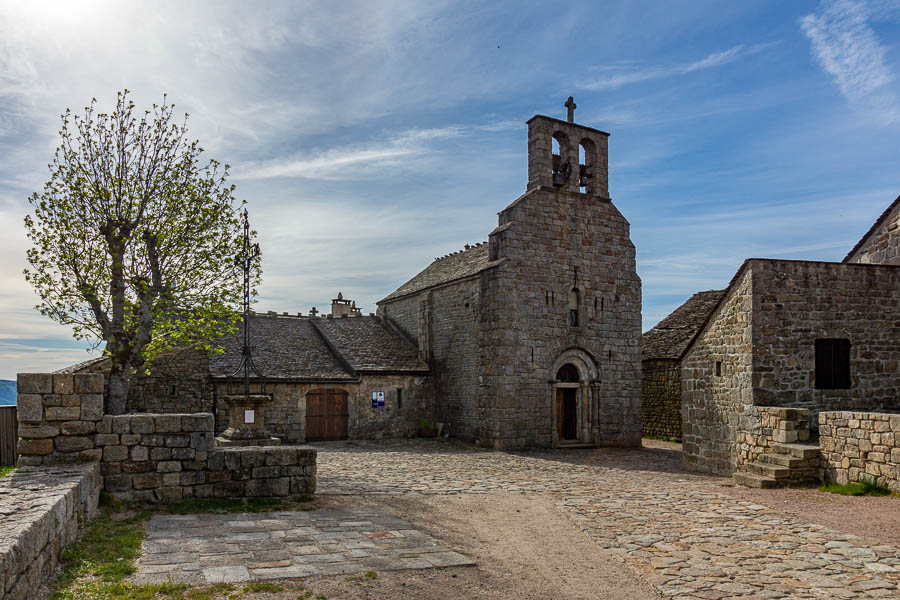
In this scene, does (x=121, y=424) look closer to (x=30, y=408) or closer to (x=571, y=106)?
(x=30, y=408)

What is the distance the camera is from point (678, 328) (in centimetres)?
2811

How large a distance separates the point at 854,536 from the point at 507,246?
1494 centimetres

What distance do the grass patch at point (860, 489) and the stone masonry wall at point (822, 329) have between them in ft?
8.84

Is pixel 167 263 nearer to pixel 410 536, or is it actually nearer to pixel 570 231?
pixel 410 536

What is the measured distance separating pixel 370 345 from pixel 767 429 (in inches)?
688

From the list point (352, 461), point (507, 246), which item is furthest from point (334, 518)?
point (507, 246)

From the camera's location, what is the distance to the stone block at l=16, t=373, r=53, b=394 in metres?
9.27

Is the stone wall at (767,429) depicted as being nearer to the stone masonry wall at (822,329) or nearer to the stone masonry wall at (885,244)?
the stone masonry wall at (822,329)

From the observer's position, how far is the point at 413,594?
629cm

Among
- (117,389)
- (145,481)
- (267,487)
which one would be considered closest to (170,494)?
(145,481)

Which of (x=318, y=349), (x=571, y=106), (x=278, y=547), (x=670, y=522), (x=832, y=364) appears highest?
(x=571, y=106)

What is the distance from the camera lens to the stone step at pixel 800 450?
13.0 metres

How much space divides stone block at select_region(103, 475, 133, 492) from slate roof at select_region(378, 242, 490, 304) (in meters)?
14.9

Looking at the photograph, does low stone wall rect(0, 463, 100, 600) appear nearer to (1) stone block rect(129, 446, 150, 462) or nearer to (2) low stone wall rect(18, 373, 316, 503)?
(2) low stone wall rect(18, 373, 316, 503)
